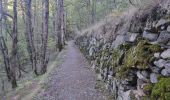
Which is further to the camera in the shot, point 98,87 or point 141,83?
point 98,87

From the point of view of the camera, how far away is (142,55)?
6586 mm

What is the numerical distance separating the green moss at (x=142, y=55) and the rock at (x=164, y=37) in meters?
0.18

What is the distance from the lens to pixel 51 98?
995cm

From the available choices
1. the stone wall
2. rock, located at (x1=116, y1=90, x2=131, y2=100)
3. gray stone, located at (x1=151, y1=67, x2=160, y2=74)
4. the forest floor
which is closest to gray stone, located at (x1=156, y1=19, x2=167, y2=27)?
the stone wall

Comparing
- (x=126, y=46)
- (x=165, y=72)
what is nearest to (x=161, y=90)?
(x=165, y=72)

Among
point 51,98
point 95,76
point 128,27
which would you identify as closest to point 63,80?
point 95,76

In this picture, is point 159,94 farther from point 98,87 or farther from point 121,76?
point 98,87

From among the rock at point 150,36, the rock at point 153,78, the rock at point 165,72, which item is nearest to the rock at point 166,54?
the rock at point 165,72

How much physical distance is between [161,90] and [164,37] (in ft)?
4.36

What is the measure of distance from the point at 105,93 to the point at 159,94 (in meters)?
4.74

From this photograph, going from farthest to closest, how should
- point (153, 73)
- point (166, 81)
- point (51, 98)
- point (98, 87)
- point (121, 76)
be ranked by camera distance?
1. point (98, 87)
2. point (51, 98)
3. point (121, 76)
4. point (153, 73)
5. point (166, 81)

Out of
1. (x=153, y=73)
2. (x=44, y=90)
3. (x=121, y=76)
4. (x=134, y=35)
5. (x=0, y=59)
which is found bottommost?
(x=0, y=59)

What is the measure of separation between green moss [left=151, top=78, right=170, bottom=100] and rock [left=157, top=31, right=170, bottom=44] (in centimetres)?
100

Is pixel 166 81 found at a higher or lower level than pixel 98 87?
higher
